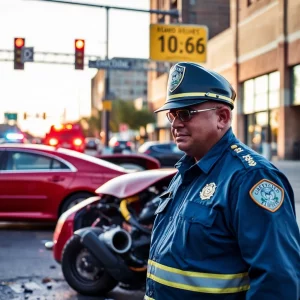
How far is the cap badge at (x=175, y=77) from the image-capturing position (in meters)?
2.28

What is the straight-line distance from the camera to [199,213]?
2.11m

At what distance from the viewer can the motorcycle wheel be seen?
19.3ft

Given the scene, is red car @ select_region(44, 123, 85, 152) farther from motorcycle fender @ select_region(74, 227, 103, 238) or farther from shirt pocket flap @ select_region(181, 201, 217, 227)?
shirt pocket flap @ select_region(181, 201, 217, 227)

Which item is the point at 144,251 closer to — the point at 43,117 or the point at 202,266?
the point at 202,266

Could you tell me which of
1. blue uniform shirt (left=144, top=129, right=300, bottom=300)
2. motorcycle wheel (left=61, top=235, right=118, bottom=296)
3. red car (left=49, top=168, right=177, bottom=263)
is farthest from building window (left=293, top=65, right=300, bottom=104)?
blue uniform shirt (left=144, top=129, right=300, bottom=300)

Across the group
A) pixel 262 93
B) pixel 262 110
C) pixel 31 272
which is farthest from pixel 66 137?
pixel 31 272

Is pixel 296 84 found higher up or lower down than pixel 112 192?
higher up

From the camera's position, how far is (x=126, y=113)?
7944cm

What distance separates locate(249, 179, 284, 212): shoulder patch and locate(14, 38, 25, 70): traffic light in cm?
2512

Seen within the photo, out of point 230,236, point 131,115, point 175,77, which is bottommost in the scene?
point 230,236

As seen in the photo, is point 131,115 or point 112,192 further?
point 131,115

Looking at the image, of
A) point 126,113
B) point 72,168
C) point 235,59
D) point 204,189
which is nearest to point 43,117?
point 126,113

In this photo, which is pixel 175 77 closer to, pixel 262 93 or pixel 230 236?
pixel 230 236

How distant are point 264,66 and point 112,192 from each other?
30886 millimetres
